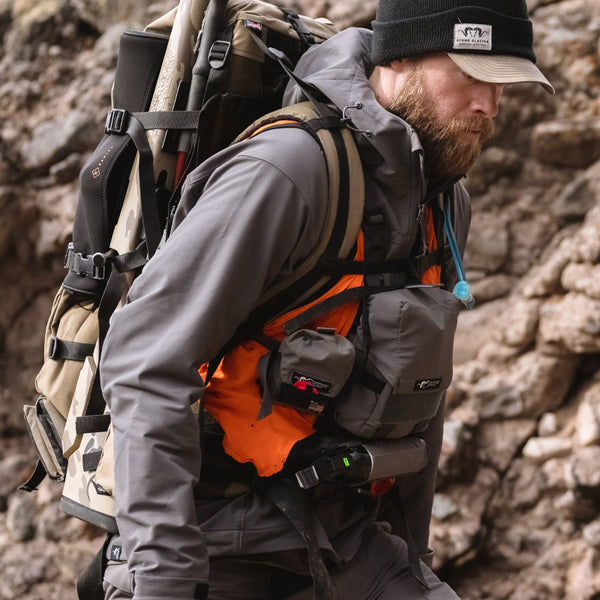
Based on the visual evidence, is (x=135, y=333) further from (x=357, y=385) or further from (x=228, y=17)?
(x=228, y=17)

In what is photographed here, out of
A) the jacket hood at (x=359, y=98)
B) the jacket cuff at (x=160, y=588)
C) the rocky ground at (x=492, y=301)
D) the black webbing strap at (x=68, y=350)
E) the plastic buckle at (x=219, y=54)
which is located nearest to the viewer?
the jacket cuff at (x=160, y=588)

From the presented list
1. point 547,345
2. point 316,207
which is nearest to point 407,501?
point 316,207

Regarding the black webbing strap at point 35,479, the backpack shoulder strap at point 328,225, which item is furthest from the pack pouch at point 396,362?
the black webbing strap at point 35,479

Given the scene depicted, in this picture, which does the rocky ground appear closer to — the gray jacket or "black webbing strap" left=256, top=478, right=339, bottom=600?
"black webbing strap" left=256, top=478, right=339, bottom=600

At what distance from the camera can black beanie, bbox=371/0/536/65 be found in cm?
230

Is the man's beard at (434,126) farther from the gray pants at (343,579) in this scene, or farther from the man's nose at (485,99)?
the gray pants at (343,579)

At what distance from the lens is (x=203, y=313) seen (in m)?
1.98

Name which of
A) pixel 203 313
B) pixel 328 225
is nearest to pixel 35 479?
pixel 203 313

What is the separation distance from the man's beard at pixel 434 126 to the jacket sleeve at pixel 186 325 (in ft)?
1.28

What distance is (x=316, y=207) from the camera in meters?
2.10

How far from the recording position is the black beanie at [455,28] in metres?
2.30

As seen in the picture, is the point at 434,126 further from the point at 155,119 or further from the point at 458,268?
the point at 155,119

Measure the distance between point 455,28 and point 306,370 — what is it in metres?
0.97

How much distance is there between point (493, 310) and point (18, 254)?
3284 millimetres
